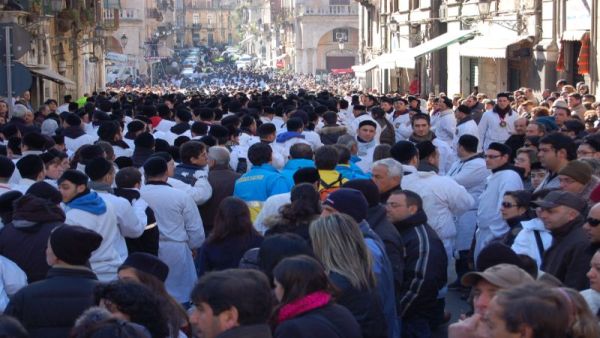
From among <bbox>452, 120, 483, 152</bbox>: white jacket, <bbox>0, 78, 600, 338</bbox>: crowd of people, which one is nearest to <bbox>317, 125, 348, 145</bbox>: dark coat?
<bbox>0, 78, 600, 338</bbox>: crowd of people

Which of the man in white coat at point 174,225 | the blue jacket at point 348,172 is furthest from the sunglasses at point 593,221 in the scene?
the man in white coat at point 174,225

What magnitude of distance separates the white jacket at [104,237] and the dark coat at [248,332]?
3.06 metres

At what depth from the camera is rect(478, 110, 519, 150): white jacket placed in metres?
16.2

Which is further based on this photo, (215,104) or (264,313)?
(215,104)

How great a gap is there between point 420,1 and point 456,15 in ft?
21.1

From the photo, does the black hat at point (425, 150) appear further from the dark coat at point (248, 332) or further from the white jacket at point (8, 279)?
the dark coat at point (248, 332)

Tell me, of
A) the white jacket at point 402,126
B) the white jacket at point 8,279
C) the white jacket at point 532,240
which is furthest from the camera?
the white jacket at point 402,126

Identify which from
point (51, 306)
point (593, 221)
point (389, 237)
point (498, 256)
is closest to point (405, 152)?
point (389, 237)

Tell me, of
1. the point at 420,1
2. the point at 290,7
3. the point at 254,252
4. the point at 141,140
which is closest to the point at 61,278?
the point at 254,252

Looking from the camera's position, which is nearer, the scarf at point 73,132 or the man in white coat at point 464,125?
the scarf at point 73,132

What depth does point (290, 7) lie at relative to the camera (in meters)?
92.8

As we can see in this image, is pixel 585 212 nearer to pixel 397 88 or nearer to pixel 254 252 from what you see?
pixel 254 252

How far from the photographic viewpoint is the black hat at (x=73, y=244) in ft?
19.0

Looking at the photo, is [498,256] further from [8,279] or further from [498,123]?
[498,123]
